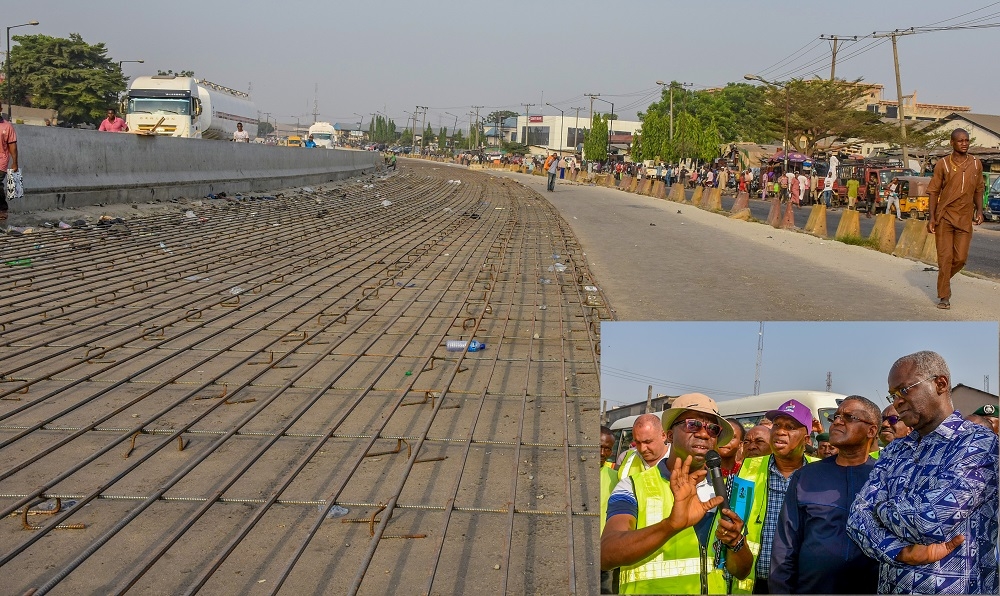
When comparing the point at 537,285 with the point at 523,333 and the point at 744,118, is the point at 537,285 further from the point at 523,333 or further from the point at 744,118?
the point at 744,118

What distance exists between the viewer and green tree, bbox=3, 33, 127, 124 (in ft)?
202

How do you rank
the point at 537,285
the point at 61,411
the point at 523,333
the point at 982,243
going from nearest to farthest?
1. the point at 61,411
2. the point at 523,333
3. the point at 537,285
4. the point at 982,243

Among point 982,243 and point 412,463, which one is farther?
point 982,243

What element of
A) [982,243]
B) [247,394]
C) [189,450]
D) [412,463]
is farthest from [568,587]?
[982,243]

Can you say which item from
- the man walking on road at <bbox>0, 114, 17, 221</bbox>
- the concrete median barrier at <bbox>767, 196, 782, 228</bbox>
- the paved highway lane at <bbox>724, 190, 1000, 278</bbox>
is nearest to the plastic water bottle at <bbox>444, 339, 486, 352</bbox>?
the man walking on road at <bbox>0, 114, 17, 221</bbox>

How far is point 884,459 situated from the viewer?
8.31ft

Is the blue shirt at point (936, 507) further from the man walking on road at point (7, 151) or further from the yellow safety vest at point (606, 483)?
the man walking on road at point (7, 151)

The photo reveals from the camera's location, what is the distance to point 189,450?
5520mm

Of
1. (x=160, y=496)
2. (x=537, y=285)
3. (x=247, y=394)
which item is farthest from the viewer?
(x=537, y=285)

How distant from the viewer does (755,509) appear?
257 centimetres

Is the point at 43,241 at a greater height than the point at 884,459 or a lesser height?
lesser

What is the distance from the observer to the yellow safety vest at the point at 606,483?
2.47 meters

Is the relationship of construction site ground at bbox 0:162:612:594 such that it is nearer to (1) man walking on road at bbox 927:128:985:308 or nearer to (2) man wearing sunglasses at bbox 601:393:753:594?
(2) man wearing sunglasses at bbox 601:393:753:594

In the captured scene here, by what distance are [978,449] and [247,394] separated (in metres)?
5.11
